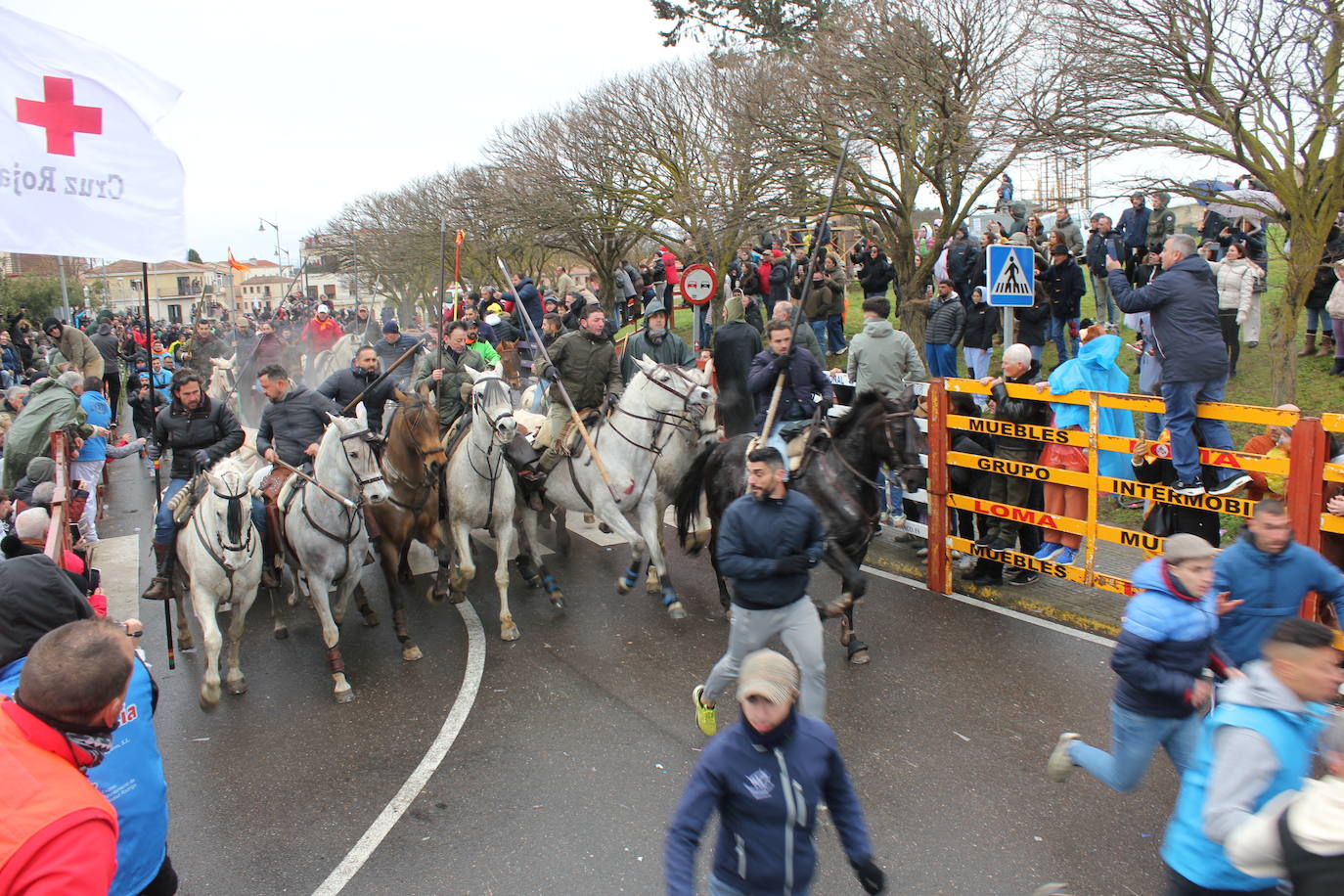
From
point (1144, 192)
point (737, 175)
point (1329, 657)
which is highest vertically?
point (737, 175)

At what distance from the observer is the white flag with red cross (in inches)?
207

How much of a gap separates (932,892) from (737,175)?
21068 millimetres

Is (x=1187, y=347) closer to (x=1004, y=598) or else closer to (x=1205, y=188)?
(x=1004, y=598)

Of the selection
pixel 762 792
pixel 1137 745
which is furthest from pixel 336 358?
pixel 762 792

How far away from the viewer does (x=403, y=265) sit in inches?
2067

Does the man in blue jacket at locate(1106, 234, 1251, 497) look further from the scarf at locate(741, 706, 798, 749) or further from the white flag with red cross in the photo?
the white flag with red cross

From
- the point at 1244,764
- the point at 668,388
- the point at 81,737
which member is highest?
the point at 668,388

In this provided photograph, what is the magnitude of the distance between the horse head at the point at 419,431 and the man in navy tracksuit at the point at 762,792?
5.16 meters

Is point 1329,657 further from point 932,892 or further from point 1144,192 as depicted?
point 1144,192

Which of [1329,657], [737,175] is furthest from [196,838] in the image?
[737,175]

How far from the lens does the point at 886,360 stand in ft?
32.4

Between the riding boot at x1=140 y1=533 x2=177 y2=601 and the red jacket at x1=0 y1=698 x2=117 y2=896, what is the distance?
592 cm

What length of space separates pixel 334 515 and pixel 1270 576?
263 inches

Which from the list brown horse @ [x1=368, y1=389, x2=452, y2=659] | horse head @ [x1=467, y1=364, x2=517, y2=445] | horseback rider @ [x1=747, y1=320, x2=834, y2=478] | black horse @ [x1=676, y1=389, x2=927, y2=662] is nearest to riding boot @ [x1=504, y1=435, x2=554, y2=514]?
horse head @ [x1=467, y1=364, x2=517, y2=445]
